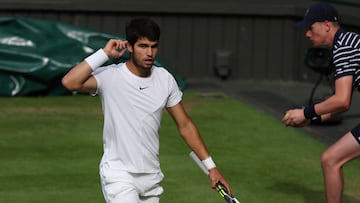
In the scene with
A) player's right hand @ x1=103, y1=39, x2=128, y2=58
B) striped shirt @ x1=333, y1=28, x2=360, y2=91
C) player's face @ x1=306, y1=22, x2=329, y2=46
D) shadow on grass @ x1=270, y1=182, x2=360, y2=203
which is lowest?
shadow on grass @ x1=270, y1=182, x2=360, y2=203

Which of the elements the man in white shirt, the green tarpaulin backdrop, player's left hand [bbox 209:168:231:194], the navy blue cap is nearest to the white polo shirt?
the man in white shirt

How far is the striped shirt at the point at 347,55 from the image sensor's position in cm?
791

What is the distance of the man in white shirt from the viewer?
678 cm

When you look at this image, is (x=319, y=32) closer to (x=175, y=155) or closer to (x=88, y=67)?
(x=88, y=67)

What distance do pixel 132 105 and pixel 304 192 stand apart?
3.77 m

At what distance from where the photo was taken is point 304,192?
1010cm

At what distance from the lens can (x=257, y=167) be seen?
36.4 feet

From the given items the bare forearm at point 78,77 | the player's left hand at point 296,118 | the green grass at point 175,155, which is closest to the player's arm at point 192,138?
the bare forearm at point 78,77

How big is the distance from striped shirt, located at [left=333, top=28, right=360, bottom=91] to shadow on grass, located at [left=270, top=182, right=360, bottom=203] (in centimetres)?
210

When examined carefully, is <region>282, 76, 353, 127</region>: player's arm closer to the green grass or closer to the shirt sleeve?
the shirt sleeve

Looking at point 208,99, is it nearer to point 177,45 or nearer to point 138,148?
point 177,45

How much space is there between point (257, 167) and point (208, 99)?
175 inches

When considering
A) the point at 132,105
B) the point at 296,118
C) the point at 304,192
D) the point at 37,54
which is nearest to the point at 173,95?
the point at 132,105

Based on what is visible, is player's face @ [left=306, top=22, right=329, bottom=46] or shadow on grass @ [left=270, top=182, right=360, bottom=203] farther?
shadow on grass @ [left=270, top=182, right=360, bottom=203]
